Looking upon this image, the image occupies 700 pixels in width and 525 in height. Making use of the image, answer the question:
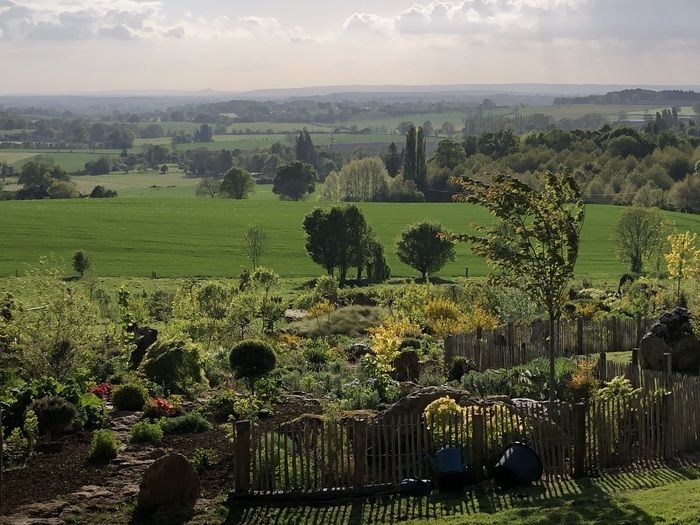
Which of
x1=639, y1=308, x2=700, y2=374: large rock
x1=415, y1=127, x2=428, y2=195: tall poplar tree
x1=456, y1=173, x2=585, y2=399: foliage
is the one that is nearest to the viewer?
x1=456, y1=173, x2=585, y2=399: foliage

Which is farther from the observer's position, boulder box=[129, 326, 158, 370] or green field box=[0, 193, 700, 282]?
green field box=[0, 193, 700, 282]

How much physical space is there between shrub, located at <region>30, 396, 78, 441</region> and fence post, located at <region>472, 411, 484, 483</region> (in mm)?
7882

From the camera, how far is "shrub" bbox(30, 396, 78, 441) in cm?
1741

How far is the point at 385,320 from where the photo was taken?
3428 cm

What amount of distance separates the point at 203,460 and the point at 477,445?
4.79 m

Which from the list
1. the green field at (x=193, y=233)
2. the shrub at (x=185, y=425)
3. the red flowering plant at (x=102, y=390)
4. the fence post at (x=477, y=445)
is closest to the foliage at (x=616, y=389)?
the fence post at (x=477, y=445)

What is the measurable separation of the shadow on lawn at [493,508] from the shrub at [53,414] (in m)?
4.96

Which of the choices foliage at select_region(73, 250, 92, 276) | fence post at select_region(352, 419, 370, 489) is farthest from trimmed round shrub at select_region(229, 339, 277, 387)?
foliage at select_region(73, 250, 92, 276)

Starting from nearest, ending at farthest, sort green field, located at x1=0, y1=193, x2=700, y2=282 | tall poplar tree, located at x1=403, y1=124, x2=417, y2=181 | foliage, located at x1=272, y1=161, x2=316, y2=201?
1. green field, located at x1=0, y1=193, x2=700, y2=282
2. tall poplar tree, located at x1=403, y1=124, x2=417, y2=181
3. foliage, located at x1=272, y1=161, x2=316, y2=201

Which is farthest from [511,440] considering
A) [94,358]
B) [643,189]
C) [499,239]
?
[643,189]

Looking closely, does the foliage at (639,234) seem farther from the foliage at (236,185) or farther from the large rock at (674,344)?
the foliage at (236,185)

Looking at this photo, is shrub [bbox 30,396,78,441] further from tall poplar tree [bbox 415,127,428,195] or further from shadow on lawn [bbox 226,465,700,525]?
tall poplar tree [bbox 415,127,428,195]

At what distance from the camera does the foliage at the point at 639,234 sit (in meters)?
69.1

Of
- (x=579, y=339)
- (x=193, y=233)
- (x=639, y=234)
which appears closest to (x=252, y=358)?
(x=579, y=339)
